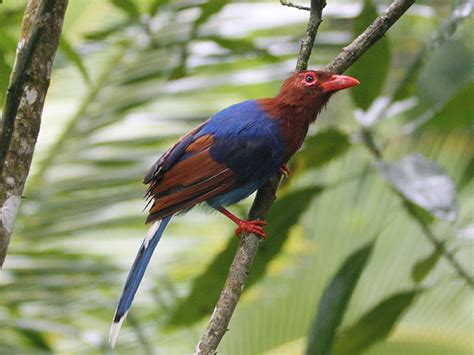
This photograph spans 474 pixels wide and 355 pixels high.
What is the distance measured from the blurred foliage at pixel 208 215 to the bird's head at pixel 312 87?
0.10 meters

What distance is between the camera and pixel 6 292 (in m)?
4.19

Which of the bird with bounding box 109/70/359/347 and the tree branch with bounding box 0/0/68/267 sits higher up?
the bird with bounding box 109/70/359/347

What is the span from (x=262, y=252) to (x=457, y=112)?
2.81 feet

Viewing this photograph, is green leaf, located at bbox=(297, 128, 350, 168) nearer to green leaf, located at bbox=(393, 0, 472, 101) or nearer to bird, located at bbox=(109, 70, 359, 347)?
bird, located at bbox=(109, 70, 359, 347)

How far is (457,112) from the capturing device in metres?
3.26

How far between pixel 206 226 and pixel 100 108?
37.0 inches

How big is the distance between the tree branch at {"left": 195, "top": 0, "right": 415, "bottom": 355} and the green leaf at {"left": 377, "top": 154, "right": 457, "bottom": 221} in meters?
0.38

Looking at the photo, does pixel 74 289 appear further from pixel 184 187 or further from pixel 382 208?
pixel 382 208

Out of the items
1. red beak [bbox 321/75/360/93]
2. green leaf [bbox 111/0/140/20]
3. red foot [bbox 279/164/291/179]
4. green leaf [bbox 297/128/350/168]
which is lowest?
green leaf [bbox 297/128/350/168]

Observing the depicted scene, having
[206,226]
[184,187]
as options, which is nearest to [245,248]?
[184,187]

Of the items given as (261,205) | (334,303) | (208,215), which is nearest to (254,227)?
(261,205)

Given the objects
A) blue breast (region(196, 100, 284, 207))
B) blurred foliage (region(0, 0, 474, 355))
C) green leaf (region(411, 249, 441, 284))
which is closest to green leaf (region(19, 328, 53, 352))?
blurred foliage (region(0, 0, 474, 355))

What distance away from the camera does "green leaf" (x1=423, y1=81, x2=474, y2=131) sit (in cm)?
319

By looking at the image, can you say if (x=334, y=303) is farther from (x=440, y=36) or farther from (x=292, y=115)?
(x=440, y=36)
